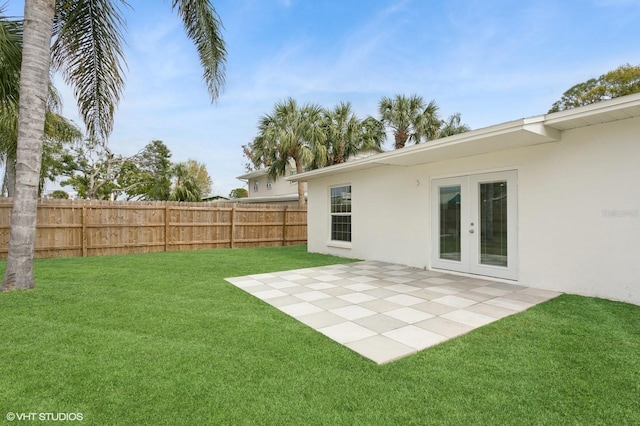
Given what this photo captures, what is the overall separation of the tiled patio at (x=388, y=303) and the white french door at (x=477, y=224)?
1.21ft

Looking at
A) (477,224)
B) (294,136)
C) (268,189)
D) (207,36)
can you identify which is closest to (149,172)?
(268,189)

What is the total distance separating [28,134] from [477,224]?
7.52 meters

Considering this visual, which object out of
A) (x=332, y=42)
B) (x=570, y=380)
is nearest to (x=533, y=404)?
(x=570, y=380)

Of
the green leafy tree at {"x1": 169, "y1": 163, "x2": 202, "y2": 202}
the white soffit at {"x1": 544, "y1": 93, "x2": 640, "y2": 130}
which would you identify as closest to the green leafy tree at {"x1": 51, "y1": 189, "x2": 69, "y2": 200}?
the green leafy tree at {"x1": 169, "y1": 163, "x2": 202, "y2": 202}

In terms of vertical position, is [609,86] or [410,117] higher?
[609,86]

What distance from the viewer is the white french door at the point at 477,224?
218 inches

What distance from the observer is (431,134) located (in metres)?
14.7

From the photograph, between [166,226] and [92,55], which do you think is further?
[166,226]

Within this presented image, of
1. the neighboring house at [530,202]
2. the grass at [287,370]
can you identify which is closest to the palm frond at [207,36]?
the neighboring house at [530,202]

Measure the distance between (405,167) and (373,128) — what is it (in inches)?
328

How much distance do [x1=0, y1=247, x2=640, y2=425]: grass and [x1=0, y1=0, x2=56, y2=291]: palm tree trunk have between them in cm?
87

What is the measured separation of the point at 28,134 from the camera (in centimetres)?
466

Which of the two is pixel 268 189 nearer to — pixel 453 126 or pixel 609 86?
pixel 453 126

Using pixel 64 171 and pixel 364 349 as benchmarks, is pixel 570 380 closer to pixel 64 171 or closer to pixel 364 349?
pixel 364 349
